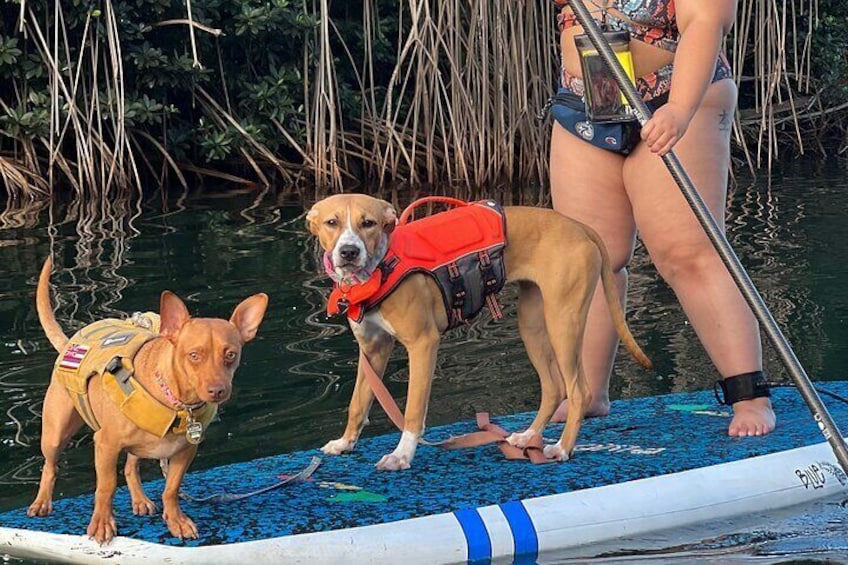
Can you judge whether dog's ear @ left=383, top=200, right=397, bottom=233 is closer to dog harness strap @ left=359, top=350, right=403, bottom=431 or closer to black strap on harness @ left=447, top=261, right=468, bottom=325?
black strap on harness @ left=447, top=261, right=468, bottom=325

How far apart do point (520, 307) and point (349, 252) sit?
31.4 inches

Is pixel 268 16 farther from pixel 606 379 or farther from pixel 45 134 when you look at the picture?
pixel 606 379

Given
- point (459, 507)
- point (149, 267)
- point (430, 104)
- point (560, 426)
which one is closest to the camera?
point (459, 507)

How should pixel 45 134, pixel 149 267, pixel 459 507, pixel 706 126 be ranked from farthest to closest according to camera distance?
pixel 45 134, pixel 149 267, pixel 706 126, pixel 459 507

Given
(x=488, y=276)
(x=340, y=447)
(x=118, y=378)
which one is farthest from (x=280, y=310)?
(x=118, y=378)

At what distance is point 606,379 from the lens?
4.74 meters

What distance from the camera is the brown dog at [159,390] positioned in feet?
10.7

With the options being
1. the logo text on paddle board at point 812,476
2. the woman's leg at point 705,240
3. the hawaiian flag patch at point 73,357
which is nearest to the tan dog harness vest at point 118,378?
the hawaiian flag patch at point 73,357

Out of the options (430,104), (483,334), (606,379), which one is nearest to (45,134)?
(430,104)

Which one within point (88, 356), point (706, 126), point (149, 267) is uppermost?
point (706, 126)

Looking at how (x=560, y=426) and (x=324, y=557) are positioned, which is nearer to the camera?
(x=324, y=557)

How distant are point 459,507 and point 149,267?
5063mm

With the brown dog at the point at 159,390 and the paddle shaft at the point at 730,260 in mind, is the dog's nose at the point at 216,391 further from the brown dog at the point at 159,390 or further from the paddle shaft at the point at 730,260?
the paddle shaft at the point at 730,260

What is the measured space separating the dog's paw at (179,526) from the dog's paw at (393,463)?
702mm
